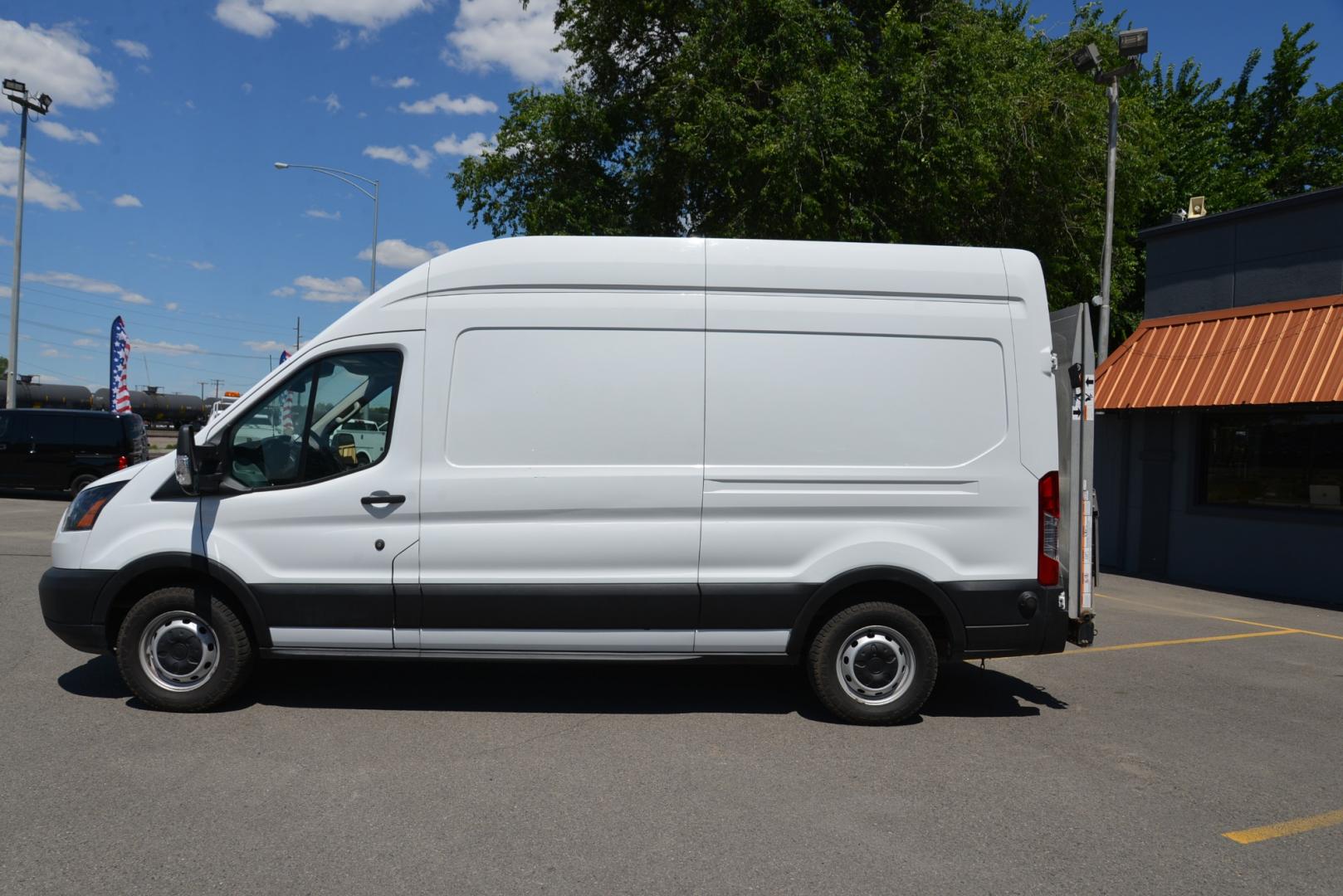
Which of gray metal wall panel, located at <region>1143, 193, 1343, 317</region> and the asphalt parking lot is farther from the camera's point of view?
gray metal wall panel, located at <region>1143, 193, 1343, 317</region>

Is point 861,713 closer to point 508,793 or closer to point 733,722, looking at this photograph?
point 733,722

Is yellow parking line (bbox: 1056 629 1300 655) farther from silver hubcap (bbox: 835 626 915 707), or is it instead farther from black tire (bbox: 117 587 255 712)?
black tire (bbox: 117 587 255 712)

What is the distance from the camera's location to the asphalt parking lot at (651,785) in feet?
12.1

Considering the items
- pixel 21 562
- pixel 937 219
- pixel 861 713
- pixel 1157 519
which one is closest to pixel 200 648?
pixel 861 713

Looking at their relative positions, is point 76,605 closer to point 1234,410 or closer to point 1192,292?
point 1234,410

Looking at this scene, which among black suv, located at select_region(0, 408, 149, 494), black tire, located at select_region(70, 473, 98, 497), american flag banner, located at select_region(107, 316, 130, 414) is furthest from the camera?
american flag banner, located at select_region(107, 316, 130, 414)

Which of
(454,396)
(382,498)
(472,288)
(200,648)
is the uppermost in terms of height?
(472,288)

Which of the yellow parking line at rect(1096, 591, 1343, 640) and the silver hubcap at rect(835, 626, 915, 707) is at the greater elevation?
the silver hubcap at rect(835, 626, 915, 707)

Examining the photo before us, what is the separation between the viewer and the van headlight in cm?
550

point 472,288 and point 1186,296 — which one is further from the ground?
point 1186,296

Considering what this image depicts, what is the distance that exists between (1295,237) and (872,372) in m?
9.85

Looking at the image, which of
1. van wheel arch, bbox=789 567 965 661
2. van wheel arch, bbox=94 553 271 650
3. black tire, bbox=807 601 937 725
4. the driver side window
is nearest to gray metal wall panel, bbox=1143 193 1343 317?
van wheel arch, bbox=789 567 965 661

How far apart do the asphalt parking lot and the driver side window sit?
138 centimetres

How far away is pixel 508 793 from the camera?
4.41 meters
